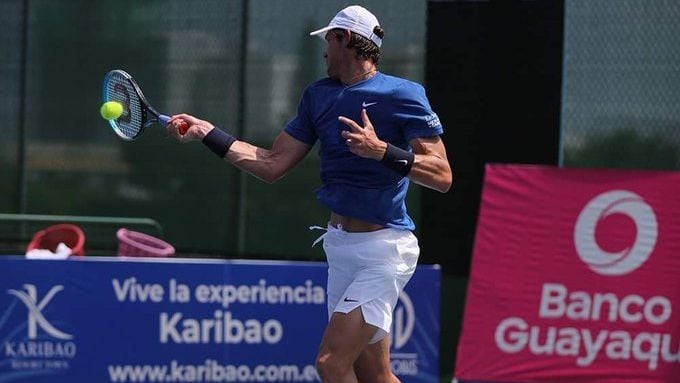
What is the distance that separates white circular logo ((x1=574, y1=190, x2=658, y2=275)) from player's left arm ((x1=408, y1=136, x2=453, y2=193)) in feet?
10.3

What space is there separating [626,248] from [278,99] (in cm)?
261

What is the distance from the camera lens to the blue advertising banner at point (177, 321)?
296 inches

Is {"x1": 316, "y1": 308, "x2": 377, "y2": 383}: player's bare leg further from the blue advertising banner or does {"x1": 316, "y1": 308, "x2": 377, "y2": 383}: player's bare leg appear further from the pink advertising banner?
the pink advertising banner

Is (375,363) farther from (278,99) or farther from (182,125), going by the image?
(278,99)

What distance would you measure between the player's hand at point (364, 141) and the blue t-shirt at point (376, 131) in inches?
8.9

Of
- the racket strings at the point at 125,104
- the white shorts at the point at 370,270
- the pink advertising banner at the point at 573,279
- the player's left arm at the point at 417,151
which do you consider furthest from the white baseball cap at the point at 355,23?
the pink advertising banner at the point at 573,279

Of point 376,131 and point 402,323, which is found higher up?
point 376,131

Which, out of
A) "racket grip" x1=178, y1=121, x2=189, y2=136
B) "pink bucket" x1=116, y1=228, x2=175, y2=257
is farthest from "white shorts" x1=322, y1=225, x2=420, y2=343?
"pink bucket" x1=116, y1=228, x2=175, y2=257

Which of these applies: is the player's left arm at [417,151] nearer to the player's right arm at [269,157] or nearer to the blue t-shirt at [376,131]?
the blue t-shirt at [376,131]

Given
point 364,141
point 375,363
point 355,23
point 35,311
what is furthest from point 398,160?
point 35,311

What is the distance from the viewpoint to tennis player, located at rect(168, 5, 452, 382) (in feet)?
16.9

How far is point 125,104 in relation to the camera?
19.0 feet

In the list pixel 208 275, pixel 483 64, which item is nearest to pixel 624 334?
pixel 483 64

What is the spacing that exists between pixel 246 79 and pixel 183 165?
2.44ft
